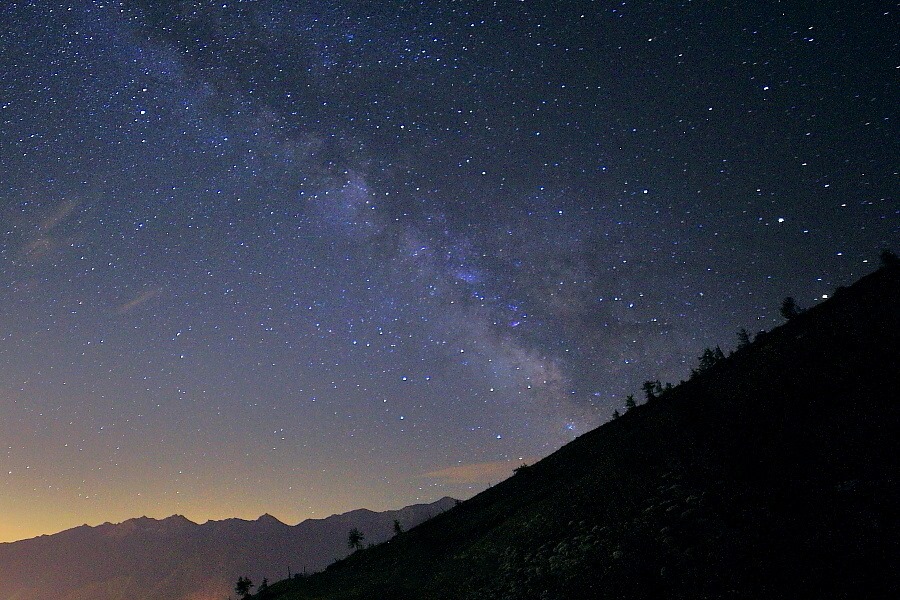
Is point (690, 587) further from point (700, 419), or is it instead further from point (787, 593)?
point (700, 419)

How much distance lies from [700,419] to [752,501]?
5627mm

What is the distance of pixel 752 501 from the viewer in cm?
1048

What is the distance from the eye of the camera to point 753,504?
10.3 metres

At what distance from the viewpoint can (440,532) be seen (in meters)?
42.2

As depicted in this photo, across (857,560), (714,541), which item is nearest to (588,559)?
(714,541)

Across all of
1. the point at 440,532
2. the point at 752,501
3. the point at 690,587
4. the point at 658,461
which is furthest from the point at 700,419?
the point at 440,532

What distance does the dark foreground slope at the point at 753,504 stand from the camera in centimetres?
802

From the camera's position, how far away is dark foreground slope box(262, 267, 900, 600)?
316 inches

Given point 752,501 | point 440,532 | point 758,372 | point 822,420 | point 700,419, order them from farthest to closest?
1. point 440,532
2. point 758,372
3. point 700,419
4. point 822,420
5. point 752,501

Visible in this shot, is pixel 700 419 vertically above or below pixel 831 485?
above

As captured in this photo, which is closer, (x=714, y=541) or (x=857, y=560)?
(x=857, y=560)

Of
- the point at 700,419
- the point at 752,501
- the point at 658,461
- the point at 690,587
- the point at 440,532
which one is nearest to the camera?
the point at 690,587

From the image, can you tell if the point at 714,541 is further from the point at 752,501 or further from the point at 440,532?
the point at 440,532

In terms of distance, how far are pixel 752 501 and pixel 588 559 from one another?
17.0 feet
